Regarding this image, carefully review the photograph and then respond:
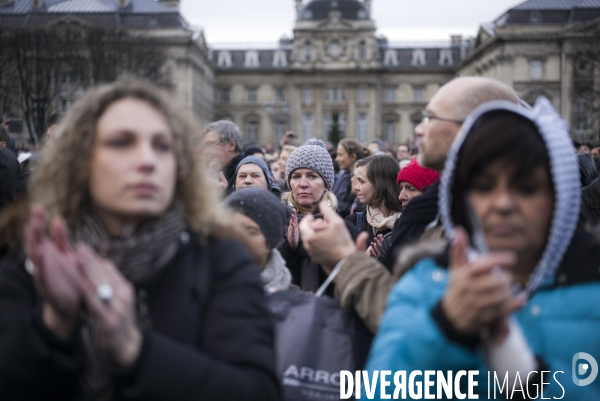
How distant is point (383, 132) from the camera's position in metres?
67.0

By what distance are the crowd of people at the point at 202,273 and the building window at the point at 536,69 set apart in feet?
168

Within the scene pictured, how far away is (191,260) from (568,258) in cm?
107

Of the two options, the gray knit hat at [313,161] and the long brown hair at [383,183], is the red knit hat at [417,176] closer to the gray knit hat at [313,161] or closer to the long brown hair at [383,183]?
the gray knit hat at [313,161]

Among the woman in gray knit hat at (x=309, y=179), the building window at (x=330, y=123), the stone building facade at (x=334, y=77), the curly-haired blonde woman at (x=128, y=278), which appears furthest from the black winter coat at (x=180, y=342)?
the building window at (x=330, y=123)

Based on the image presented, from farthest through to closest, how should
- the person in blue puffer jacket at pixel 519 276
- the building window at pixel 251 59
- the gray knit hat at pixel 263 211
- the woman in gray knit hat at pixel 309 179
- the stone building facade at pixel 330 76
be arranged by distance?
1. the building window at pixel 251 59
2. the stone building facade at pixel 330 76
3. the woman in gray knit hat at pixel 309 179
4. the gray knit hat at pixel 263 211
5. the person in blue puffer jacket at pixel 519 276

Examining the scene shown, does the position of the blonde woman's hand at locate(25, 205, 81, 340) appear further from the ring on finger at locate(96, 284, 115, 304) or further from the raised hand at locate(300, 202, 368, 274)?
the raised hand at locate(300, 202, 368, 274)

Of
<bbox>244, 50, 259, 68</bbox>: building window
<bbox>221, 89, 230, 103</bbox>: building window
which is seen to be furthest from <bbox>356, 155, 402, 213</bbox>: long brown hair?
<bbox>221, 89, 230, 103</bbox>: building window

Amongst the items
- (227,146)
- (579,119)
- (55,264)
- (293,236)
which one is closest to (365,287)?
(55,264)

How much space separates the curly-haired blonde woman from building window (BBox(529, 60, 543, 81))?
51.7 meters

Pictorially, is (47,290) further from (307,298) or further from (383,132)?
(383,132)

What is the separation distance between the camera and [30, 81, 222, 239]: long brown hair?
1.95 m

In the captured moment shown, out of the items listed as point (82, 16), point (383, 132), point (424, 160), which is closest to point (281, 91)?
point (383, 132)

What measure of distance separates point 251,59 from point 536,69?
27957 mm

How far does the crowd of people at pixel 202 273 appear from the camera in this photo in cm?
172
